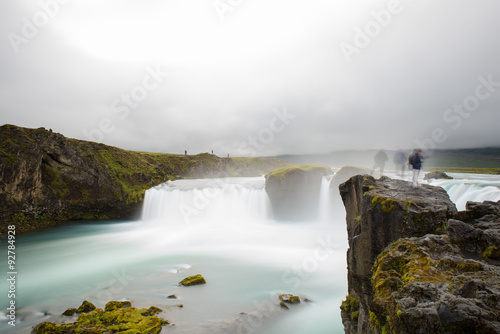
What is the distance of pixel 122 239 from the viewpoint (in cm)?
2561

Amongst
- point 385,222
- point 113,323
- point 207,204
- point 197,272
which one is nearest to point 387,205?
point 385,222

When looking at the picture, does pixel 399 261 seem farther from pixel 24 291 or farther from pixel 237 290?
pixel 24 291

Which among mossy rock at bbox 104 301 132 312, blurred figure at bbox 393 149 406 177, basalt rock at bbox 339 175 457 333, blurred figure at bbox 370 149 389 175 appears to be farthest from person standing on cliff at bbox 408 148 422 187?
mossy rock at bbox 104 301 132 312

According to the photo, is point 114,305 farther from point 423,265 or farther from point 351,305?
point 423,265

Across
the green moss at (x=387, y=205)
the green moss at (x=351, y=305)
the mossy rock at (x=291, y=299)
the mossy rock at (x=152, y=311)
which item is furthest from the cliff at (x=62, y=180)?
the green moss at (x=387, y=205)

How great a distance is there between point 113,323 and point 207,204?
28081mm

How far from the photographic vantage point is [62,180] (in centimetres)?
3022

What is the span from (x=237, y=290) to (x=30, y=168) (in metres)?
26.2

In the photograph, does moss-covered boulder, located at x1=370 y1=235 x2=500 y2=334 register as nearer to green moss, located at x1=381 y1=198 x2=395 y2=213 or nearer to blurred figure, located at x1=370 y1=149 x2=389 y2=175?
green moss, located at x1=381 y1=198 x2=395 y2=213

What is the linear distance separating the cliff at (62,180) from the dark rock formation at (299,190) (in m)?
20.9

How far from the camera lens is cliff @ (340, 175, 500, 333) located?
3.47m

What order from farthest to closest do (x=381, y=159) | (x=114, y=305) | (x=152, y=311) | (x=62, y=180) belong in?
(x=62, y=180) < (x=381, y=159) < (x=114, y=305) < (x=152, y=311)

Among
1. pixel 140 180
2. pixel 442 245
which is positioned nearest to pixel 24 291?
pixel 442 245

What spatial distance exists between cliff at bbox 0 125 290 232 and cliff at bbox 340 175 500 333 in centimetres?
3143
